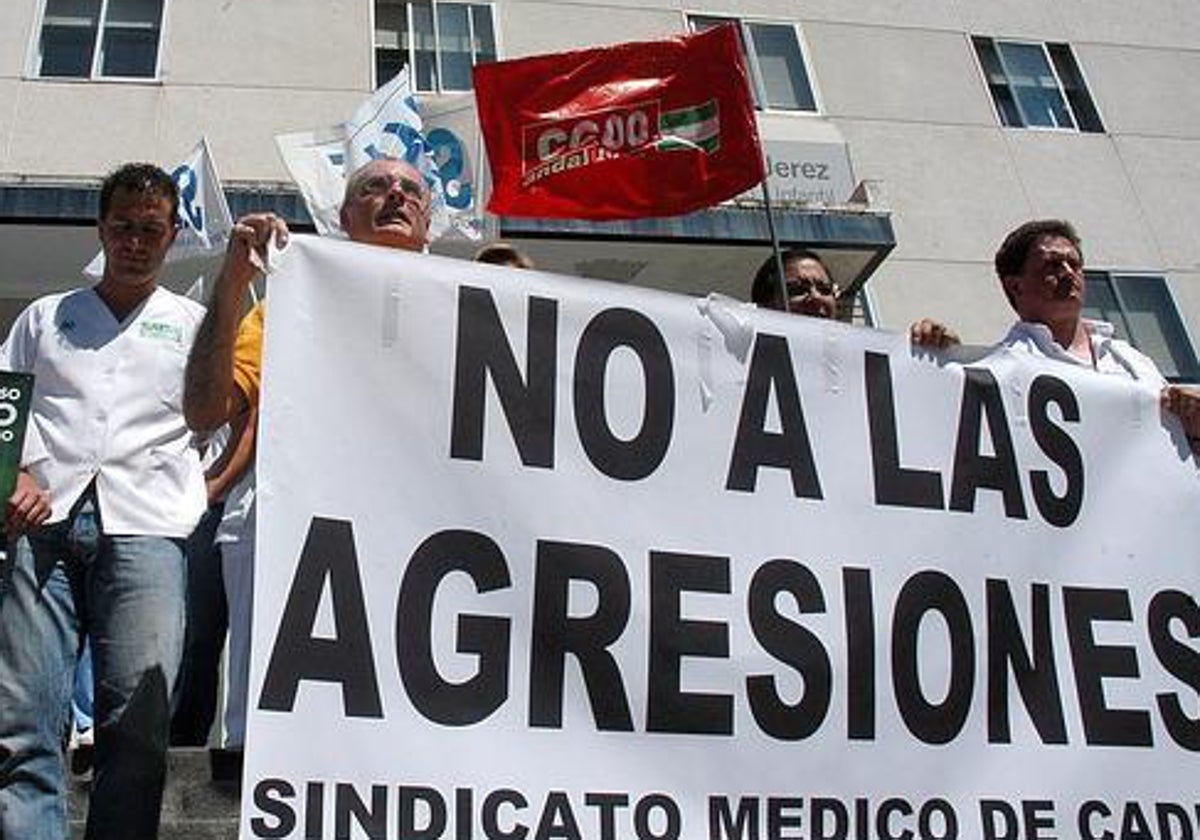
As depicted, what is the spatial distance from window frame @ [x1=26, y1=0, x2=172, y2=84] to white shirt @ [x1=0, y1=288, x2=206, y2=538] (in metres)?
8.27

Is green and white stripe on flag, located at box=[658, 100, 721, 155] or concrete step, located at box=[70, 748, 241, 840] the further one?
green and white stripe on flag, located at box=[658, 100, 721, 155]

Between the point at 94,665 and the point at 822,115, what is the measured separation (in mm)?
9826

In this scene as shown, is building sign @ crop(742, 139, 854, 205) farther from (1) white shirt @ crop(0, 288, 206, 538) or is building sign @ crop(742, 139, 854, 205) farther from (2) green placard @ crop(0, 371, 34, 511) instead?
(2) green placard @ crop(0, 371, 34, 511)

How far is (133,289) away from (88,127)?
26.4 ft

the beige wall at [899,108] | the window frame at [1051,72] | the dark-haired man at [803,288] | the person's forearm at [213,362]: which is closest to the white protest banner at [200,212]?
the beige wall at [899,108]

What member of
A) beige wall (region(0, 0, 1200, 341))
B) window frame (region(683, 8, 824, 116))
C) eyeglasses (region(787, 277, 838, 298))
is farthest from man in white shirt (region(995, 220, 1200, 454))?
window frame (region(683, 8, 824, 116))

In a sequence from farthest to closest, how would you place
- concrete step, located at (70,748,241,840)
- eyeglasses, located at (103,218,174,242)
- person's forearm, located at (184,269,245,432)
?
concrete step, located at (70,748,241,840) < eyeglasses, located at (103,218,174,242) < person's forearm, located at (184,269,245,432)

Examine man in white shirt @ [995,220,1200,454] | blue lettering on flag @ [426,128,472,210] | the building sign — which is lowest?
man in white shirt @ [995,220,1200,454]

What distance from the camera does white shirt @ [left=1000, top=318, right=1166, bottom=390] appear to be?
3.08 meters

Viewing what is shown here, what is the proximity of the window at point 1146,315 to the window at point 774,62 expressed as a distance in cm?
310

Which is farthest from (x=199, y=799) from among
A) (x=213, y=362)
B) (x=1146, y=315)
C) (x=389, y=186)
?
(x=1146, y=315)

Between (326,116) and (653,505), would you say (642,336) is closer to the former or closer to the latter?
(653,505)

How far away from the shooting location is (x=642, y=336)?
102 inches

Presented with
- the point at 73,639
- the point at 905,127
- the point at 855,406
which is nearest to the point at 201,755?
the point at 73,639
